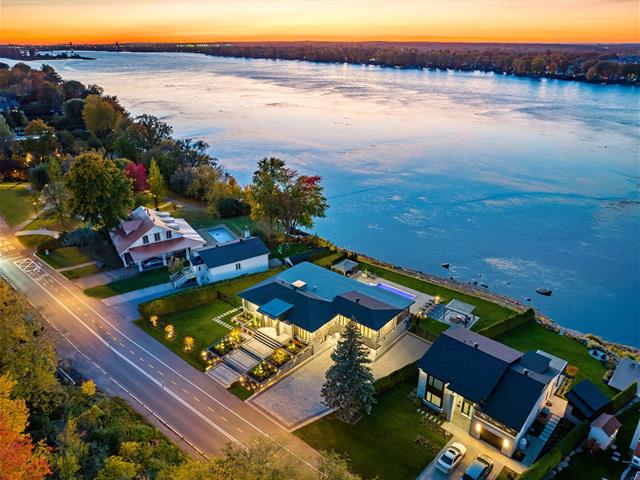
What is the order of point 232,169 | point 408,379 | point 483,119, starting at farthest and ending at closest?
point 483,119 < point 232,169 < point 408,379

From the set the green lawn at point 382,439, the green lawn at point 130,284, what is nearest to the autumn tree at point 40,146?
the green lawn at point 130,284

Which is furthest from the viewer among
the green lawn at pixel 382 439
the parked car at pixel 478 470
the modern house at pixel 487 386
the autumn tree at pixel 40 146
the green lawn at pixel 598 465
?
the autumn tree at pixel 40 146

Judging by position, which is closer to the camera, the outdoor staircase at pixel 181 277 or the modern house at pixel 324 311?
the modern house at pixel 324 311

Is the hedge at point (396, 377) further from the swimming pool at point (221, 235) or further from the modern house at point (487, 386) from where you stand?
the swimming pool at point (221, 235)

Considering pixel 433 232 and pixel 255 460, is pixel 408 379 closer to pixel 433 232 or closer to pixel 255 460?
pixel 255 460

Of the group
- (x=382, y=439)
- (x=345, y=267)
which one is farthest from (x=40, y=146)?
(x=382, y=439)

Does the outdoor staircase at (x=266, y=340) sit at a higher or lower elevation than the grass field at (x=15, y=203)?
lower

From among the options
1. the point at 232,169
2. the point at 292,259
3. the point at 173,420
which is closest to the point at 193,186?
the point at 232,169

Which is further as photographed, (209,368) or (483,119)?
(483,119)

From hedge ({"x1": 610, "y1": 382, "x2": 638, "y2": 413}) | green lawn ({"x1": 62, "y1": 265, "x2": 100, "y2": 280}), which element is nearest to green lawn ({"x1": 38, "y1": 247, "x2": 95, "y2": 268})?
green lawn ({"x1": 62, "y1": 265, "x2": 100, "y2": 280})
